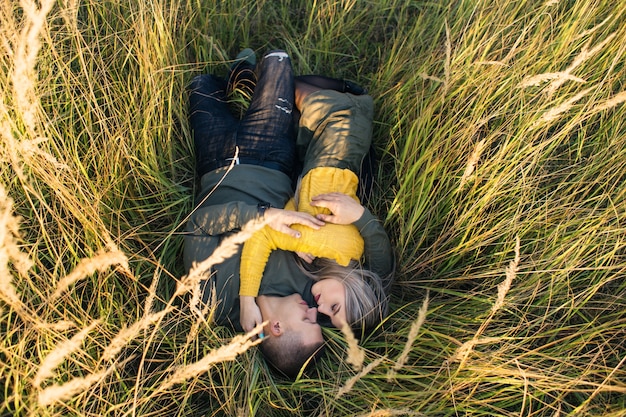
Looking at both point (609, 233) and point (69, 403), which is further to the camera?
point (609, 233)

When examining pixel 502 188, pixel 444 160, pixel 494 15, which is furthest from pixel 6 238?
pixel 494 15

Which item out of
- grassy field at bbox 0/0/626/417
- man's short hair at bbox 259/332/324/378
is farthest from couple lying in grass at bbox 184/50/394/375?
grassy field at bbox 0/0/626/417

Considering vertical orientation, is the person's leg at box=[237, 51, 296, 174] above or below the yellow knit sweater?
above

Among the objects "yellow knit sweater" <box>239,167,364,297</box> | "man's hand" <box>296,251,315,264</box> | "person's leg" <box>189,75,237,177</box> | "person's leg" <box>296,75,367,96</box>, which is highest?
"person's leg" <box>296,75,367,96</box>

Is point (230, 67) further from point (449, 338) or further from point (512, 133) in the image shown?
point (449, 338)

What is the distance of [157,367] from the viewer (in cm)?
205

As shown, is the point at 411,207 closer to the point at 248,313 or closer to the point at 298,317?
the point at 298,317

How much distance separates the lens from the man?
7.38 feet

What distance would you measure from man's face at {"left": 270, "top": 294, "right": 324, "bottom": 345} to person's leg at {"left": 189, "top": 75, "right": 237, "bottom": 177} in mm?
864

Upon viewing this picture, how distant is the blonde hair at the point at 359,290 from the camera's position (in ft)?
7.67

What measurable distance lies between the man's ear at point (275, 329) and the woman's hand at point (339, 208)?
0.56m

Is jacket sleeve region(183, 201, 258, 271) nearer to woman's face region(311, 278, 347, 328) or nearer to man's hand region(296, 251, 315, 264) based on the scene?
man's hand region(296, 251, 315, 264)

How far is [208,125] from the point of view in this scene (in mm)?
2705

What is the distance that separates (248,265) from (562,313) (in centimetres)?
150
